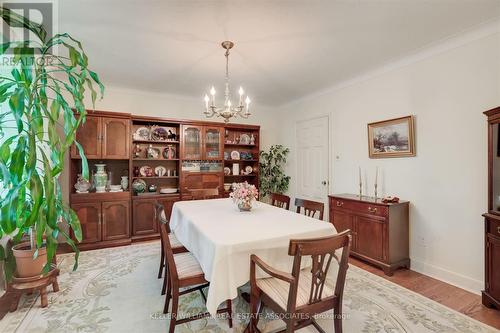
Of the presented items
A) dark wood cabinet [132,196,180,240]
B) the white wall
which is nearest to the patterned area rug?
the white wall

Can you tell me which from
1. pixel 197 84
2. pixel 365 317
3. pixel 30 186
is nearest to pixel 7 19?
pixel 30 186

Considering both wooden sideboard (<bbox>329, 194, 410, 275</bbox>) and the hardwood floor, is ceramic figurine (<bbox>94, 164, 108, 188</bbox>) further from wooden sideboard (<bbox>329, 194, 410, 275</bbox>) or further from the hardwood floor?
the hardwood floor

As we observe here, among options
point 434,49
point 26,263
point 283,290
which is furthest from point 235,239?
point 434,49

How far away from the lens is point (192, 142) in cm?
459

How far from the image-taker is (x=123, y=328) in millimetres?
1938

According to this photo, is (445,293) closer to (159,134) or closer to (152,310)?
(152,310)

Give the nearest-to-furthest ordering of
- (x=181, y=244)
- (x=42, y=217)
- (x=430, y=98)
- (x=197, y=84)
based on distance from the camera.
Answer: (x=42, y=217)
(x=181, y=244)
(x=430, y=98)
(x=197, y=84)

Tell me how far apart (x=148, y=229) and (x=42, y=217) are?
274 centimetres

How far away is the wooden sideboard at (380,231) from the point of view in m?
2.90

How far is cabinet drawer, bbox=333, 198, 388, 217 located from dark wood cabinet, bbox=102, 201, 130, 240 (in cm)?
323

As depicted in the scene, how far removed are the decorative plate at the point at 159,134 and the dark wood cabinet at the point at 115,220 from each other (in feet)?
4.04

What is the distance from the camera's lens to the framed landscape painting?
305 centimetres

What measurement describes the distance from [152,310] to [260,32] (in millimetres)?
2797

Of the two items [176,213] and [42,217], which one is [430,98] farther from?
[42,217]
